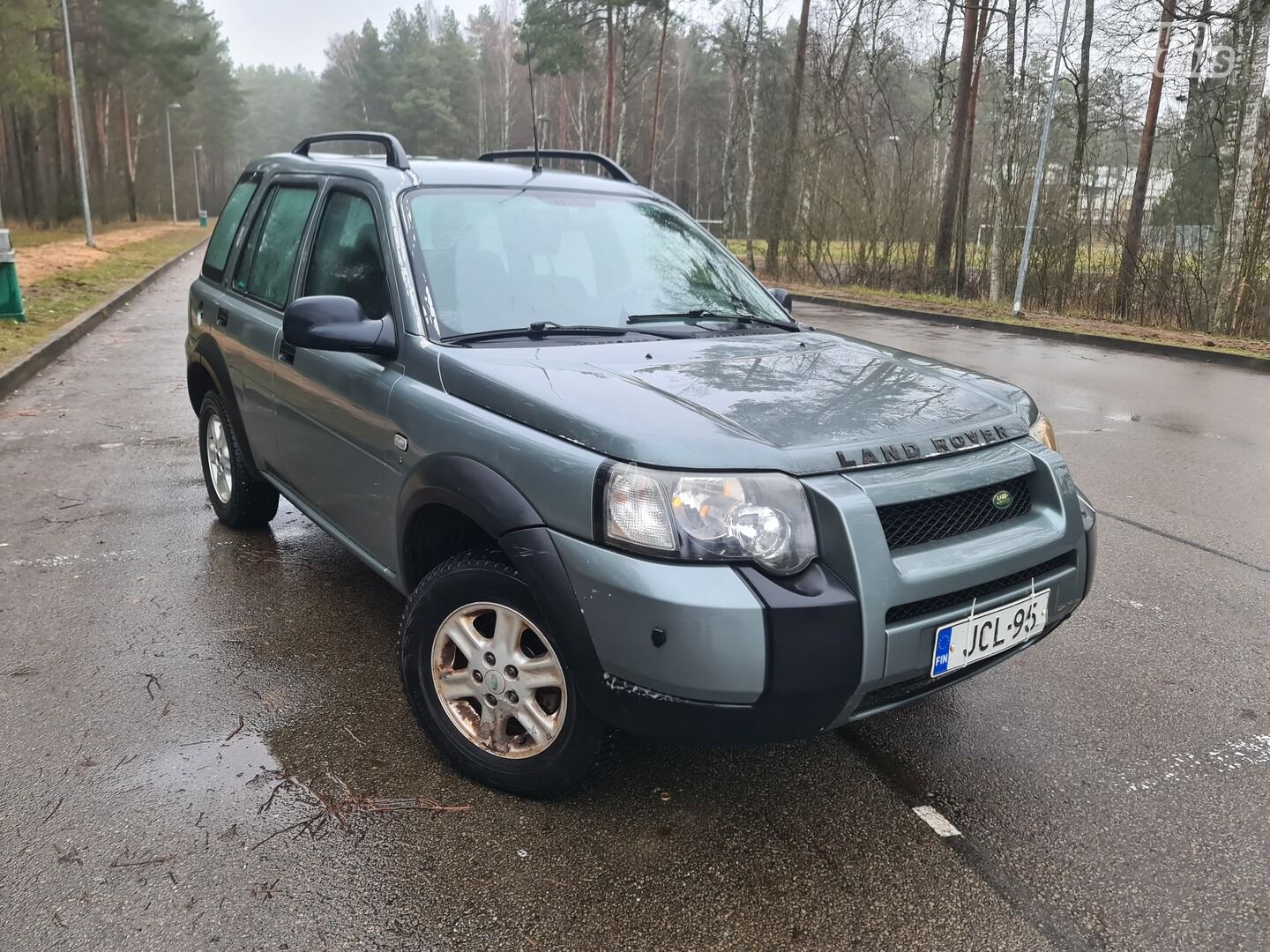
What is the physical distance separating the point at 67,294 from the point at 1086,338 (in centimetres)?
1760

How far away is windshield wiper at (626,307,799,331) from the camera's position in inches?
138

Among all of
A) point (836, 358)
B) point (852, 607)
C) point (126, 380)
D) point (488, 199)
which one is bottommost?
point (126, 380)

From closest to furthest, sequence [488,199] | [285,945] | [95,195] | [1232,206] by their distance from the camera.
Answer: [285,945], [488,199], [1232,206], [95,195]

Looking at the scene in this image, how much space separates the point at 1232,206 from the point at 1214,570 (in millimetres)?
13661

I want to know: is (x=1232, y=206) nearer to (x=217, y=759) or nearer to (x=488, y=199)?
(x=488, y=199)

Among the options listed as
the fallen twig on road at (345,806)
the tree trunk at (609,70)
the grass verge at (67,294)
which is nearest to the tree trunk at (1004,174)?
the grass verge at (67,294)

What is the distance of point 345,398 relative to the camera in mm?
3402

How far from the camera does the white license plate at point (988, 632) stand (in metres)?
2.46

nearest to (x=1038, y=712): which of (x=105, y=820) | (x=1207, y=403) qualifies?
(x=105, y=820)

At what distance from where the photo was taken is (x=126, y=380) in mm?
10094

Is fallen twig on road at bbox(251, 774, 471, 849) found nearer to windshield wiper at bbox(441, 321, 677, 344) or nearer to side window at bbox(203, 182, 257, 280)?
windshield wiper at bbox(441, 321, 677, 344)

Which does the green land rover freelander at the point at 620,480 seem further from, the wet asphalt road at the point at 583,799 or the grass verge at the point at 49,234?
the grass verge at the point at 49,234

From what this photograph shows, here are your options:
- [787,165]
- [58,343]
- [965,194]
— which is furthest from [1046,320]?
[58,343]

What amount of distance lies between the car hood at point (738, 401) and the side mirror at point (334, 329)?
10.4 inches
